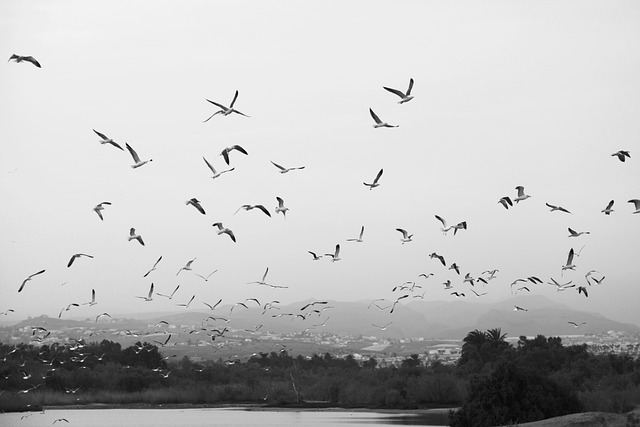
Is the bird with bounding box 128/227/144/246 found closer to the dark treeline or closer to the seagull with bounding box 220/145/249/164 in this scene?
the seagull with bounding box 220/145/249/164

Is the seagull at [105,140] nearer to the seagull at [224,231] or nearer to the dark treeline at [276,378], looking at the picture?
the seagull at [224,231]

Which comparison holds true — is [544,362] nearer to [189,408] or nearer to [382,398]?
[382,398]

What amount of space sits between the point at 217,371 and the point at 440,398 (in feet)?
116

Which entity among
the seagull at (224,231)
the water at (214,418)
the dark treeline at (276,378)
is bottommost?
the water at (214,418)

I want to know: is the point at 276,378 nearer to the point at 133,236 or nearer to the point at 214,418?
the point at 214,418

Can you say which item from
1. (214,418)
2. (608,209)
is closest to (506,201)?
(608,209)

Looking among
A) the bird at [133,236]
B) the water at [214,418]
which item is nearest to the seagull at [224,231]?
the bird at [133,236]

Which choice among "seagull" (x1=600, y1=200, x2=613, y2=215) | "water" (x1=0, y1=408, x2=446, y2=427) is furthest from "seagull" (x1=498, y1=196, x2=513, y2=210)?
"water" (x1=0, y1=408, x2=446, y2=427)

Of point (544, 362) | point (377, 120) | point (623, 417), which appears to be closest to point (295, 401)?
point (544, 362)

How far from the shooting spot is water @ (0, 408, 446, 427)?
7550 centimetres

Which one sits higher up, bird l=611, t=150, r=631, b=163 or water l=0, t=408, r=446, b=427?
bird l=611, t=150, r=631, b=163

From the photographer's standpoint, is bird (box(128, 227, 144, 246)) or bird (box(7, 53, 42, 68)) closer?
bird (box(7, 53, 42, 68))

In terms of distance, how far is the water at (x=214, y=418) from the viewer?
75.5 meters

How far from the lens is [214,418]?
8375cm
